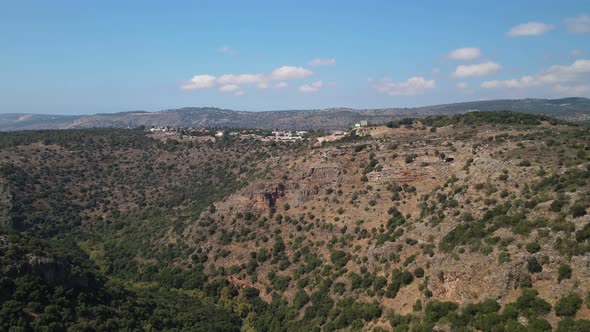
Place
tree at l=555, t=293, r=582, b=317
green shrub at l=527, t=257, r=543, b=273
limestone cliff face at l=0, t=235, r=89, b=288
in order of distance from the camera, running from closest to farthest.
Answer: tree at l=555, t=293, r=582, b=317 < green shrub at l=527, t=257, r=543, b=273 < limestone cliff face at l=0, t=235, r=89, b=288

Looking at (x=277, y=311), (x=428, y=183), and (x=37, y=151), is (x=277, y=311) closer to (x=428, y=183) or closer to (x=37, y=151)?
(x=428, y=183)

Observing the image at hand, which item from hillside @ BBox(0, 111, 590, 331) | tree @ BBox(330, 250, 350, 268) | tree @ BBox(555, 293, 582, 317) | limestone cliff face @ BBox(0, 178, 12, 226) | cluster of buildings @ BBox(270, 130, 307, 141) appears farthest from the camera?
cluster of buildings @ BBox(270, 130, 307, 141)

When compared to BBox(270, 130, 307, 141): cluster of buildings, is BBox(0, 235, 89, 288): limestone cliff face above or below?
below

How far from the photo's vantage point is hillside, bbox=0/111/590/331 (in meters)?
28.3

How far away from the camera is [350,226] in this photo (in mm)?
48375

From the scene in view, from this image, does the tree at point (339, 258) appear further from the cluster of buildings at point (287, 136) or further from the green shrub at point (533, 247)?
the cluster of buildings at point (287, 136)

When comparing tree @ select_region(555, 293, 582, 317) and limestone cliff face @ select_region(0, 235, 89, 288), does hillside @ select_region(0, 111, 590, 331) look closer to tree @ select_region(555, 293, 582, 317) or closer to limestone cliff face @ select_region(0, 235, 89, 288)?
tree @ select_region(555, 293, 582, 317)

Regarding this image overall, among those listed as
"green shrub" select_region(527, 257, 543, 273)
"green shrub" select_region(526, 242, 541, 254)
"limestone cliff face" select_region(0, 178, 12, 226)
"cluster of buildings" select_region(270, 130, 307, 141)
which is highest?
"cluster of buildings" select_region(270, 130, 307, 141)

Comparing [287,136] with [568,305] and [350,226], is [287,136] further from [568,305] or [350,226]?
[568,305]

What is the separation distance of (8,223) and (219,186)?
31610mm

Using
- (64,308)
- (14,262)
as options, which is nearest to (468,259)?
(64,308)

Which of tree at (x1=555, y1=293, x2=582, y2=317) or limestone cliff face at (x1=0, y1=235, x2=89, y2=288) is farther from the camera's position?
limestone cliff face at (x1=0, y1=235, x2=89, y2=288)

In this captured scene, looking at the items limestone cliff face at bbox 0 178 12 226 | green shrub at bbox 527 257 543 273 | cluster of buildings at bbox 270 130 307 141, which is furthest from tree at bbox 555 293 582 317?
cluster of buildings at bbox 270 130 307 141

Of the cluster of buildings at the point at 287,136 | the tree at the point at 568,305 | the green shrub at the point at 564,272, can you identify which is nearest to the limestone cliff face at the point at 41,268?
the tree at the point at 568,305
